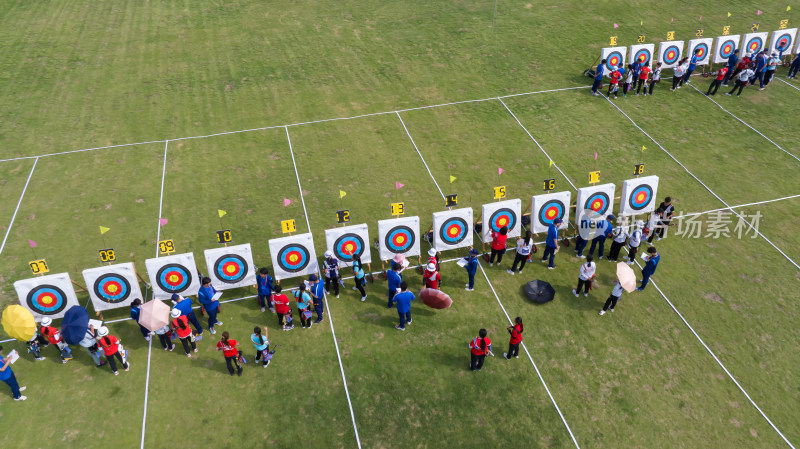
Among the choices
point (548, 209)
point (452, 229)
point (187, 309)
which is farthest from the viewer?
point (548, 209)

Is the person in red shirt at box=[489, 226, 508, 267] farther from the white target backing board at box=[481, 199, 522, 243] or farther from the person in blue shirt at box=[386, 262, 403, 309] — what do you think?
the person in blue shirt at box=[386, 262, 403, 309]

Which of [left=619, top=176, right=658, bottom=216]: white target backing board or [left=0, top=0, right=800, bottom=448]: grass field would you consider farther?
[left=619, top=176, right=658, bottom=216]: white target backing board

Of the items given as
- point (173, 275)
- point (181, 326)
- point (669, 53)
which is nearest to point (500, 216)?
point (181, 326)

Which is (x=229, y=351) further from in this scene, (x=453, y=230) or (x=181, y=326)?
(x=453, y=230)

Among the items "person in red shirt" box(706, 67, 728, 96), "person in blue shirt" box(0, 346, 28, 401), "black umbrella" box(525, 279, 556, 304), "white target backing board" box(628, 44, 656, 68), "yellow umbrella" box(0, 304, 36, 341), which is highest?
"white target backing board" box(628, 44, 656, 68)

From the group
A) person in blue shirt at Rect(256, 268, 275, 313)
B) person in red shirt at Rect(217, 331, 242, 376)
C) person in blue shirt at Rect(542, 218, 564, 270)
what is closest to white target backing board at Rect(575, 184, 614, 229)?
person in blue shirt at Rect(542, 218, 564, 270)

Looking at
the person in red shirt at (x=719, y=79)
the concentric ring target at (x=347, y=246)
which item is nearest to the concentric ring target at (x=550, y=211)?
the concentric ring target at (x=347, y=246)

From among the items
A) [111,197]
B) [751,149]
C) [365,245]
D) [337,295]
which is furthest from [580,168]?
[111,197]
